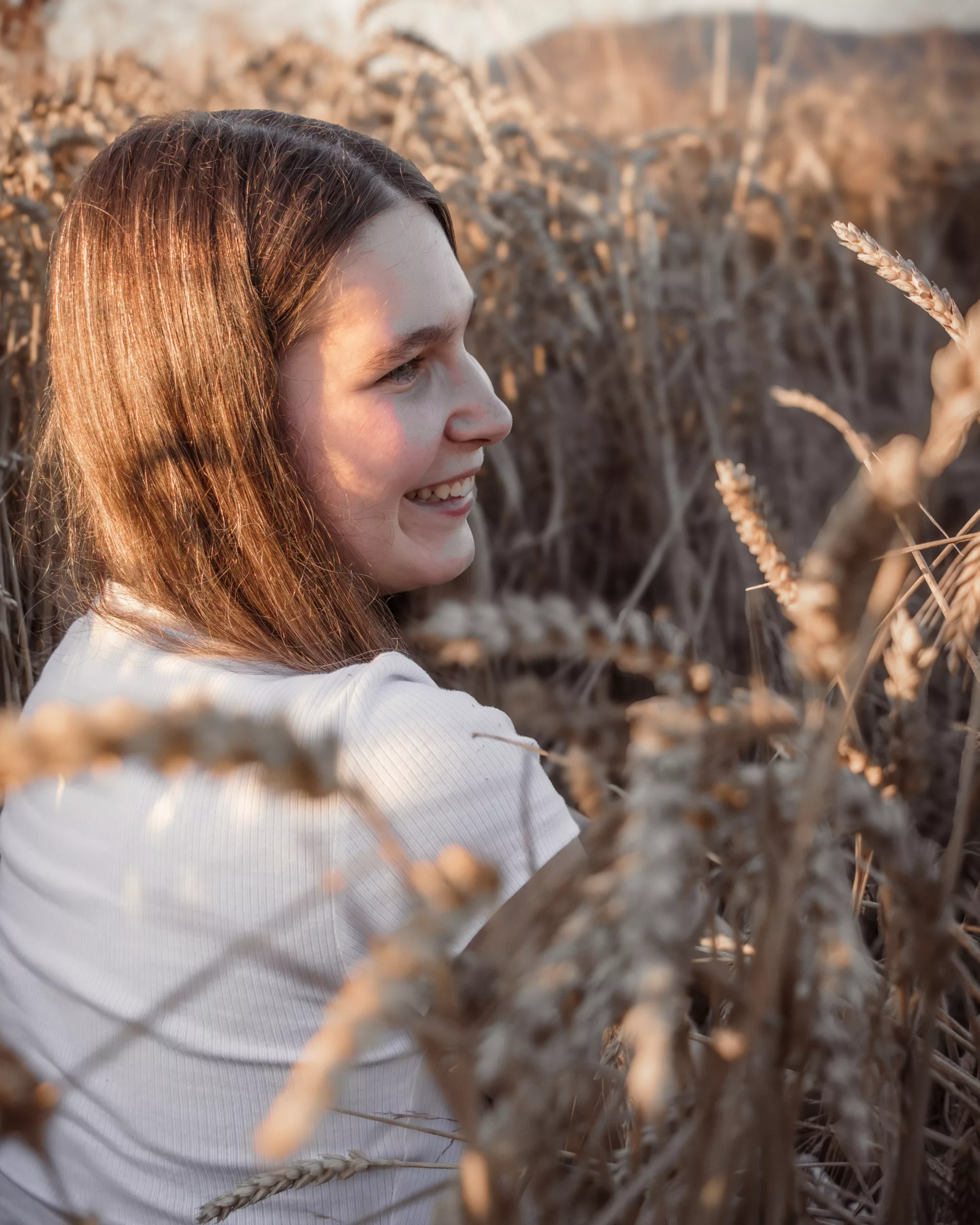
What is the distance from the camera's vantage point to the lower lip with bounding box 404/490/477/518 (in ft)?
3.82

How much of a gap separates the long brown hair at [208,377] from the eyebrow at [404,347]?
8 centimetres

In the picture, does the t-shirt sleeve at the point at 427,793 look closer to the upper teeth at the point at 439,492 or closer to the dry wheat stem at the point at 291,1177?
the dry wheat stem at the point at 291,1177

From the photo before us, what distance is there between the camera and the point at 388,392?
3.47 ft

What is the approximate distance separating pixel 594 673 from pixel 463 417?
34cm

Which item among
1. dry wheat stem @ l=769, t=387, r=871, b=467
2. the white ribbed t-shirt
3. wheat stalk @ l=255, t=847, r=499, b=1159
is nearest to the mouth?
the white ribbed t-shirt

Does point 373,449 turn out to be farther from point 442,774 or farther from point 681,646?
point 681,646

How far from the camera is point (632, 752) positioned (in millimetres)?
376

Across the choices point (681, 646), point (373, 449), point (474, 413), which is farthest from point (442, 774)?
point (474, 413)

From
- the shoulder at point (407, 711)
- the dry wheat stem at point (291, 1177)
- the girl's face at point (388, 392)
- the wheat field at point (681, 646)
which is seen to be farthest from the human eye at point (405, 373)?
the dry wheat stem at point (291, 1177)

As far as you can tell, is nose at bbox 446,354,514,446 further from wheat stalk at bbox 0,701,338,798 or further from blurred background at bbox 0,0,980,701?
wheat stalk at bbox 0,701,338,798

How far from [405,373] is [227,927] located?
0.58 meters

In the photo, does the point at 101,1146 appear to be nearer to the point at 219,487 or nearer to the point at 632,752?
the point at 219,487

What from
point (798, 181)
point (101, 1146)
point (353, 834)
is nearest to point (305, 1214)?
point (101, 1146)

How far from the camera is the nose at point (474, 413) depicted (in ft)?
3.75
